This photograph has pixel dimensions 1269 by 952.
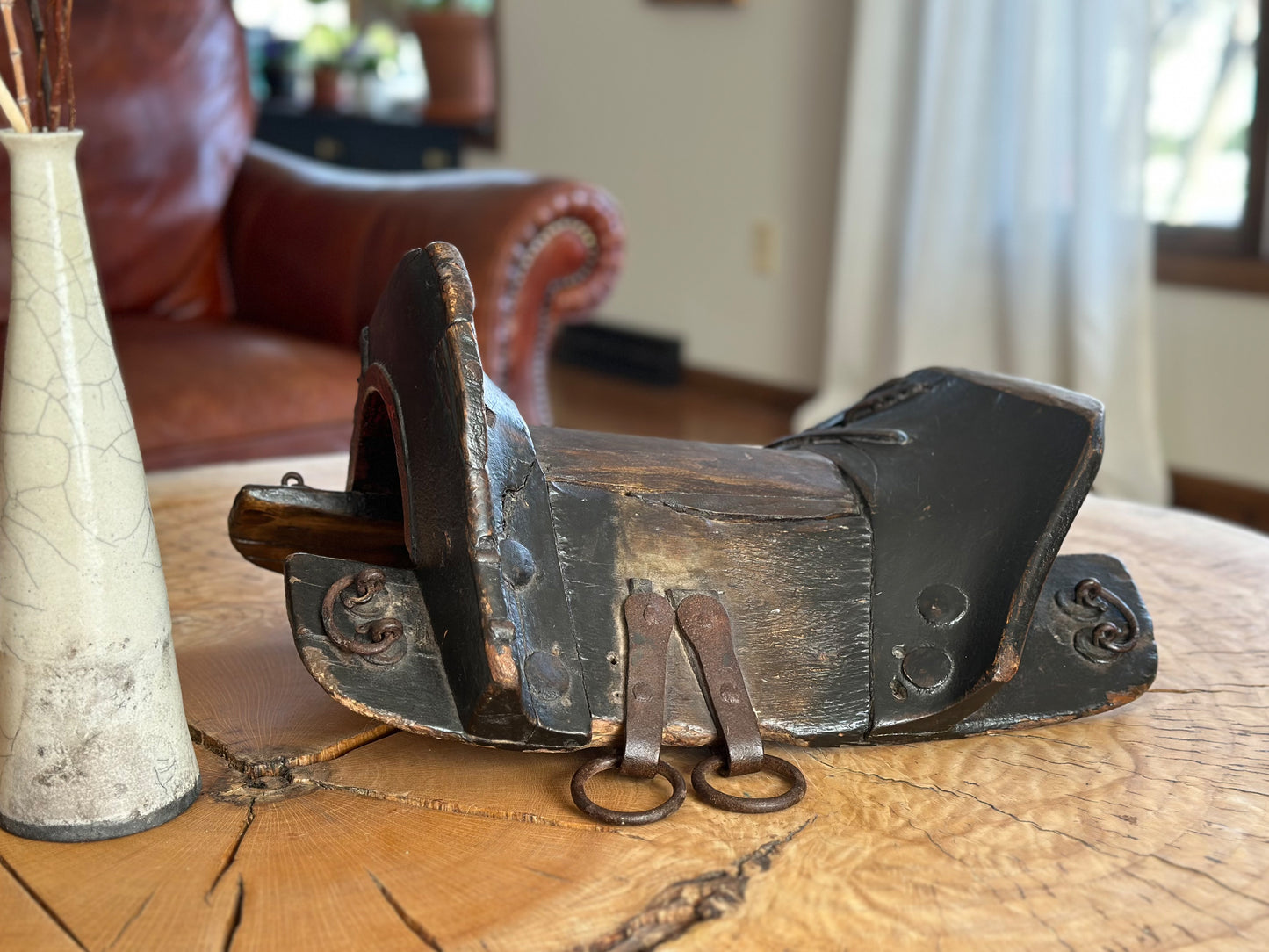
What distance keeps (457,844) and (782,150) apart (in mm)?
2736

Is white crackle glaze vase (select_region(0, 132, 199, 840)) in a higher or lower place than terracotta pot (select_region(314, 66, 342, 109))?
lower

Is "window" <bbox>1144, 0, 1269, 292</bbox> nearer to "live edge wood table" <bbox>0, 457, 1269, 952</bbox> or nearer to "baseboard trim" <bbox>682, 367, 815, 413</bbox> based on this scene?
"baseboard trim" <bbox>682, 367, 815, 413</bbox>

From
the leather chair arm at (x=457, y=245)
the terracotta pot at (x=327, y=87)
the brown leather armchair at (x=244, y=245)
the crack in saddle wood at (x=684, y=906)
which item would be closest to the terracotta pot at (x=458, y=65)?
the terracotta pot at (x=327, y=87)

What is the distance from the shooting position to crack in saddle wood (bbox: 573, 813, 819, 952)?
0.57 m

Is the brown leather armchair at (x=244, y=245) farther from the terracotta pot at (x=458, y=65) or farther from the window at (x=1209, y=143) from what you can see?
the terracotta pot at (x=458, y=65)

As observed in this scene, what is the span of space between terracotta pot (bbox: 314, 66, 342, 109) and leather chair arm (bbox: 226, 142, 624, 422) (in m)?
2.29

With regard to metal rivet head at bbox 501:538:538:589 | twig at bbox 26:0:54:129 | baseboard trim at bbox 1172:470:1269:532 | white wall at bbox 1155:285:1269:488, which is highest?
twig at bbox 26:0:54:129

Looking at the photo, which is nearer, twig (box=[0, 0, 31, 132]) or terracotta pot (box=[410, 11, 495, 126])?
twig (box=[0, 0, 31, 132])

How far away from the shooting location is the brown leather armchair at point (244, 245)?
176cm

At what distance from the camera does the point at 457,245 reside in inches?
72.6

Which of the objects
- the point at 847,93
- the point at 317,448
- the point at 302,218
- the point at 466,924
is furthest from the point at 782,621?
the point at 847,93

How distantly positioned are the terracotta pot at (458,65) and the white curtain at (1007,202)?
1562 millimetres

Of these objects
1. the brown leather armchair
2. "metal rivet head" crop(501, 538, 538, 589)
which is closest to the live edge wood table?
"metal rivet head" crop(501, 538, 538, 589)

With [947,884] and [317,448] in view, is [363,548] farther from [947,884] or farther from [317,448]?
[317,448]
